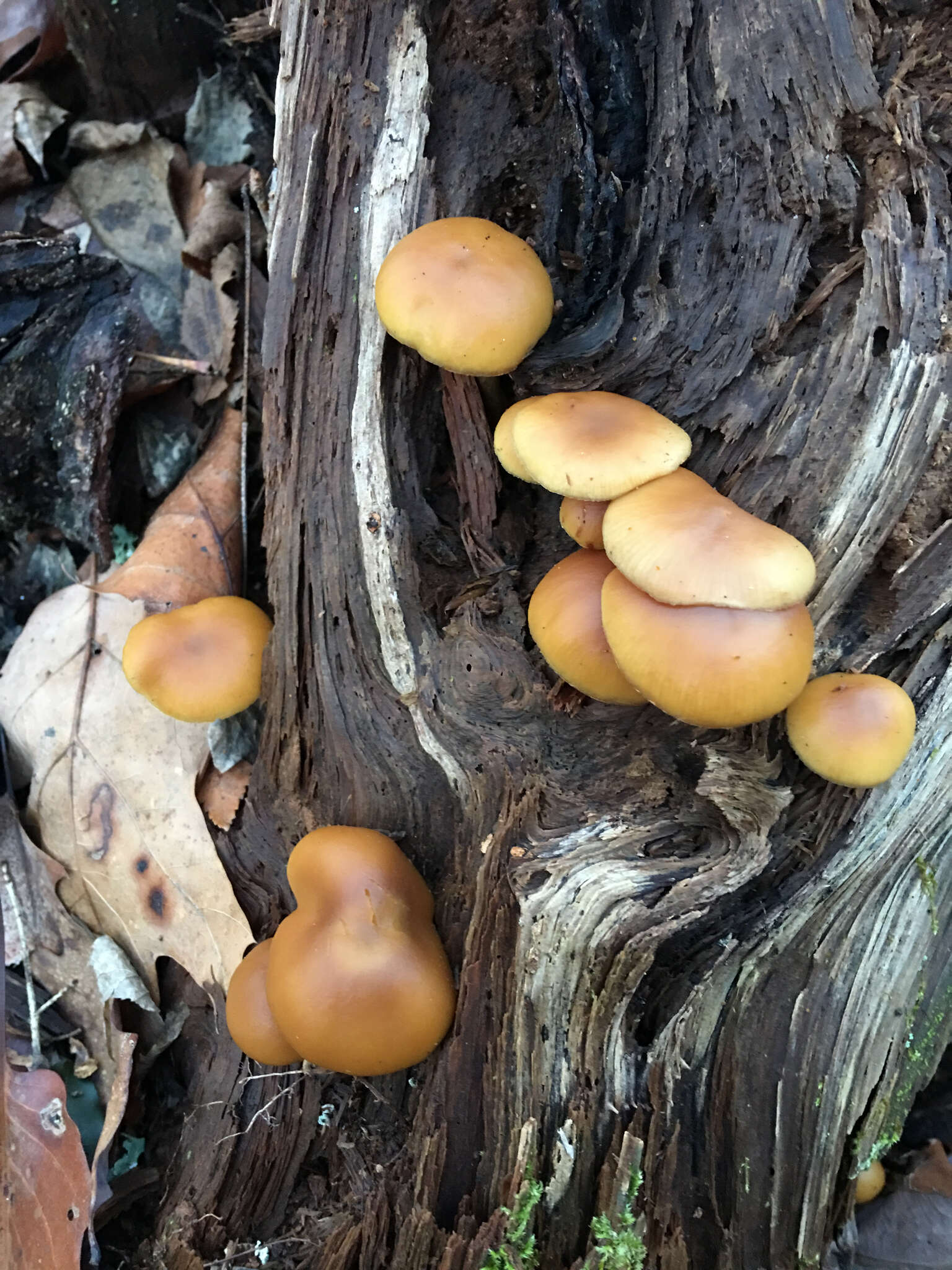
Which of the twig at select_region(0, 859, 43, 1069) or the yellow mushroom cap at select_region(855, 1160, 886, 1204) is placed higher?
the yellow mushroom cap at select_region(855, 1160, 886, 1204)

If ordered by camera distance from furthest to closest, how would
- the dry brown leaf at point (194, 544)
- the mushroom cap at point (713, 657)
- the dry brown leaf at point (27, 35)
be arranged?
the dry brown leaf at point (27, 35), the dry brown leaf at point (194, 544), the mushroom cap at point (713, 657)

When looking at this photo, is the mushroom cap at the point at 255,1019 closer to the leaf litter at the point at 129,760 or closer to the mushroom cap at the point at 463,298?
the leaf litter at the point at 129,760

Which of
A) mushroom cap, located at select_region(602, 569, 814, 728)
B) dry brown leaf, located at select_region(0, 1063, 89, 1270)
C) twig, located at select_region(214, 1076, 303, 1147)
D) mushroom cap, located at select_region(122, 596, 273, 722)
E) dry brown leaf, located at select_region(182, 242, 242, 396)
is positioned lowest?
dry brown leaf, located at select_region(0, 1063, 89, 1270)

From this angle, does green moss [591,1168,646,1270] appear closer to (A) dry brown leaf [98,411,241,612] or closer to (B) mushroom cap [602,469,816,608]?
(B) mushroom cap [602,469,816,608]

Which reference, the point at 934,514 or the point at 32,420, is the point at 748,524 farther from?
the point at 32,420

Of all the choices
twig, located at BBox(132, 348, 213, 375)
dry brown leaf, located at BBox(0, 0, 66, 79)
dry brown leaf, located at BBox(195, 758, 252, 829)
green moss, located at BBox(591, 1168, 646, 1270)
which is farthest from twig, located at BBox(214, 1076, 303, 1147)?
dry brown leaf, located at BBox(0, 0, 66, 79)

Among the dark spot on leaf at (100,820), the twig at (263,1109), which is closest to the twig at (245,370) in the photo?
the dark spot on leaf at (100,820)

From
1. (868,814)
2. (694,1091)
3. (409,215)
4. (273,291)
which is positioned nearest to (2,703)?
(273,291)
